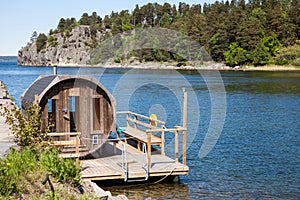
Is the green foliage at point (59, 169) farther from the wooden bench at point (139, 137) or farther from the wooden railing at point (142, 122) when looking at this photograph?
the wooden railing at point (142, 122)

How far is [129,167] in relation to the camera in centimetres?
1656

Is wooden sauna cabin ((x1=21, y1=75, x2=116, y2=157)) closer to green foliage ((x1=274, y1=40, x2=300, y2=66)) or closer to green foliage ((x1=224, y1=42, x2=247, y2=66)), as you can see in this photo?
green foliage ((x1=224, y1=42, x2=247, y2=66))

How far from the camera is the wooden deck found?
51.4ft

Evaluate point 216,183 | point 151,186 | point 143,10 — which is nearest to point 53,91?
point 151,186

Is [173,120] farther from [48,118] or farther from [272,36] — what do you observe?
[272,36]

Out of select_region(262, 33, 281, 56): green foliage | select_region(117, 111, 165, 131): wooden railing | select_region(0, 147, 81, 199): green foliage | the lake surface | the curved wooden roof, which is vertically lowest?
the lake surface

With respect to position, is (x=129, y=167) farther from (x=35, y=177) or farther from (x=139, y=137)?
(x=35, y=177)

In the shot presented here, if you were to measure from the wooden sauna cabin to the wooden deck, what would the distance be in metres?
0.60

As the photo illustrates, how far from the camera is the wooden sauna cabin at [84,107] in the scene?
16.9 metres

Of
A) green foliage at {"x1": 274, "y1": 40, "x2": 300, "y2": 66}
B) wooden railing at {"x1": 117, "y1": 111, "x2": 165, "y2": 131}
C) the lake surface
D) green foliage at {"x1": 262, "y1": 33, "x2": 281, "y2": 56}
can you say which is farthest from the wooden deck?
green foliage at {"x1": 262, "y1": 33, "x2": 281, "y2": 56}

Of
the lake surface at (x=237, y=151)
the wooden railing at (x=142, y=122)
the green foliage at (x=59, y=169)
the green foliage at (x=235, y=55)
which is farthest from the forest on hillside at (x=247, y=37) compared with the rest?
the green foliage at (x=59, y=169)

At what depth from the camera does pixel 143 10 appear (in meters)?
195

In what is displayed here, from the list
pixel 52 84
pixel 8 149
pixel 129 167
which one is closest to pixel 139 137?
pixel 129 167

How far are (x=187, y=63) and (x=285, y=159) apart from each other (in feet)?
365
